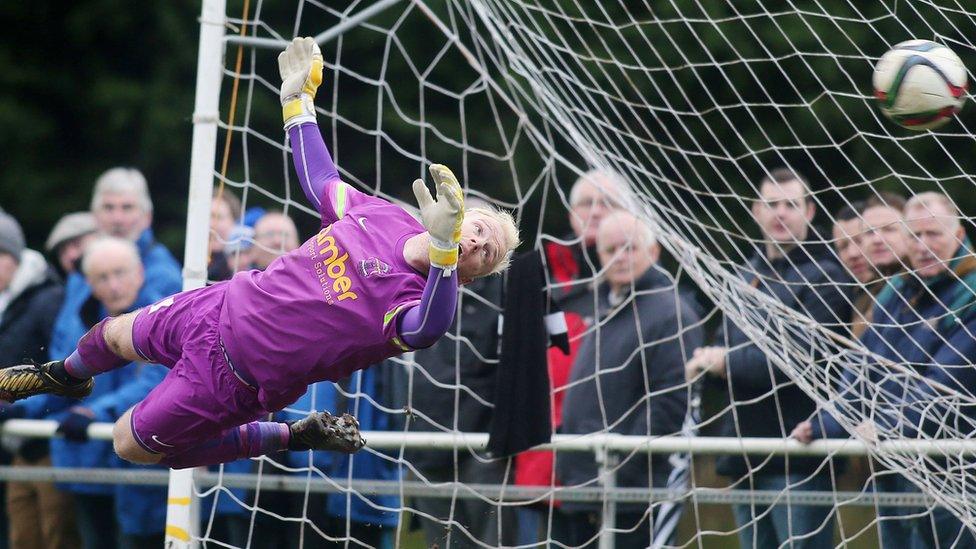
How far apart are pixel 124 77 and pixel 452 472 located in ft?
27.5

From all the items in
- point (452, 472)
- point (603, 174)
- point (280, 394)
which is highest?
point (280, 394)

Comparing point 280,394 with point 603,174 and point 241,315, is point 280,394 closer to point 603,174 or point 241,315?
point 241,315

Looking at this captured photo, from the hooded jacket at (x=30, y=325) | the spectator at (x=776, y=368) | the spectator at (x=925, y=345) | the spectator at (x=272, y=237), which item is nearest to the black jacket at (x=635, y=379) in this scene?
the spectator at (x=776, y=368)

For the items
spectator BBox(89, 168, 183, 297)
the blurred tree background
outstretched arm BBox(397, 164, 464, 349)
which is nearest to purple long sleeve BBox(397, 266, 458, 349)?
outstretched arm BBox(397, 164, 464, 349)

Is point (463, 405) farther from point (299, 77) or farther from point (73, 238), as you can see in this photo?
point (73, 238)

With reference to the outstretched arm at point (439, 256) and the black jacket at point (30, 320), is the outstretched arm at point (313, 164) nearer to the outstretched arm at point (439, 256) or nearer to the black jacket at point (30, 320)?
the outstretched arm at point (439, 256)

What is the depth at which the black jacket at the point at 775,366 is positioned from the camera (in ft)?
21.3

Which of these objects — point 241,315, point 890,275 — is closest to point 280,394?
point 241,315

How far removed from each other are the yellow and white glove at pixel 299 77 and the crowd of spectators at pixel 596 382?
99cm

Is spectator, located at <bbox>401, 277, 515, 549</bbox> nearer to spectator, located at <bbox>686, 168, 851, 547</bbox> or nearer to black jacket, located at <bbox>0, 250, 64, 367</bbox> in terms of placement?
spectator, located at <bbox>686, 168, 851, 547</bbox>

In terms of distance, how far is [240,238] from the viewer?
6.52 m

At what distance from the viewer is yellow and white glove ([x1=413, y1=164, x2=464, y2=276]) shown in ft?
14.9

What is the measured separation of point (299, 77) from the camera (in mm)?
5551

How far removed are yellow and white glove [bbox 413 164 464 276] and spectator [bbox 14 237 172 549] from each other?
9.71 ft
